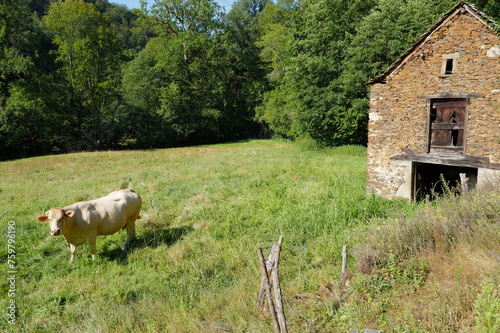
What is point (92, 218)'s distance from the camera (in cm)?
729

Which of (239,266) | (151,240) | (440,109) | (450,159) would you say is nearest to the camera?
(239,266)

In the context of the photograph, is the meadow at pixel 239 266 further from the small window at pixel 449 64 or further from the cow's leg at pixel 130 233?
the small window at pixel 449 64

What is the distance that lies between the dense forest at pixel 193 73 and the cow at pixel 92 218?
1759 cm

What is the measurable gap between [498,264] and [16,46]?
123 ft

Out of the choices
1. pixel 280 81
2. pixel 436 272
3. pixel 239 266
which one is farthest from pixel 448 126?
pixel 280 81

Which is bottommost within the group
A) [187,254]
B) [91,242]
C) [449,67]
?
[187,254]

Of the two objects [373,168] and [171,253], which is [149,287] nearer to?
[171,253]

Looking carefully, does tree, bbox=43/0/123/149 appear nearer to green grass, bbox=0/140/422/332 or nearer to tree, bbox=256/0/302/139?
tree, bbox=256/0/302/139

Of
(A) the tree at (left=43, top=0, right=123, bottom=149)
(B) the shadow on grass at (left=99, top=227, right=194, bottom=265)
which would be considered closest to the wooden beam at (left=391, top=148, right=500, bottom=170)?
(B) the shadow on grass at (left=99, top=227, right=194, bottom=265)

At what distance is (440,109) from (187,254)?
374 inches

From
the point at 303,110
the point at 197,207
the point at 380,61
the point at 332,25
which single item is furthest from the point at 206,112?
the point at 197,207

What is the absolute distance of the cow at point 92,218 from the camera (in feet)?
22.2

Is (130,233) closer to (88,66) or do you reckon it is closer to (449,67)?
(449,67)

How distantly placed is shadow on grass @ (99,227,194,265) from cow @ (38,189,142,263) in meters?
0.22
